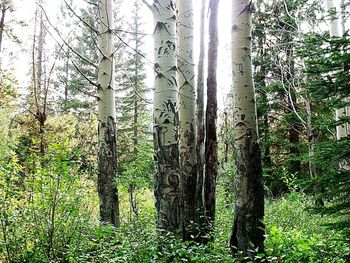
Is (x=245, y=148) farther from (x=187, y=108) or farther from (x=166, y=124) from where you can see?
(x=187, y=108)

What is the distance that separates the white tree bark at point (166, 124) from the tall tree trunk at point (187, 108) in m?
1.55

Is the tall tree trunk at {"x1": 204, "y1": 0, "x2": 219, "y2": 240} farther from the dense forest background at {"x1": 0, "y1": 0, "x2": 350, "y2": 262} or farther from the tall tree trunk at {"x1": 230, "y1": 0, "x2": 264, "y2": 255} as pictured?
the tall tree trunk at {"x1": 230, "y1": 0, "x2": 264, "y2": 255}

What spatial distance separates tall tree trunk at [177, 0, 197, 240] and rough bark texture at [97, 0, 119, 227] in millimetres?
1112

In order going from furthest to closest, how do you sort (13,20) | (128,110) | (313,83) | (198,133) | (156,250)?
(128,110) < (13,20) < (198,133) < (313,83) < (156,250)

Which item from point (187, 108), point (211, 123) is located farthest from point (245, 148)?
point (211, 123)

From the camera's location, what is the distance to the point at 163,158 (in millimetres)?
3822

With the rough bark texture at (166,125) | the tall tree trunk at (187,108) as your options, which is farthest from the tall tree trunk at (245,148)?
the tall tree trunk at (187,108)

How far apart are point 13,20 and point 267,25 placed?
10650 mm

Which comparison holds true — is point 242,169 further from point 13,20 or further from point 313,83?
point 13,20

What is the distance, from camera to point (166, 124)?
3.84 metres

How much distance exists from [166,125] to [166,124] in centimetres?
1

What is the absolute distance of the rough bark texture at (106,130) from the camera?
559 centimetres

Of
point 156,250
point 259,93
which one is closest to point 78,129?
point 259,93

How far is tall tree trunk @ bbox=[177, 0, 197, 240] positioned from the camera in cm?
542
